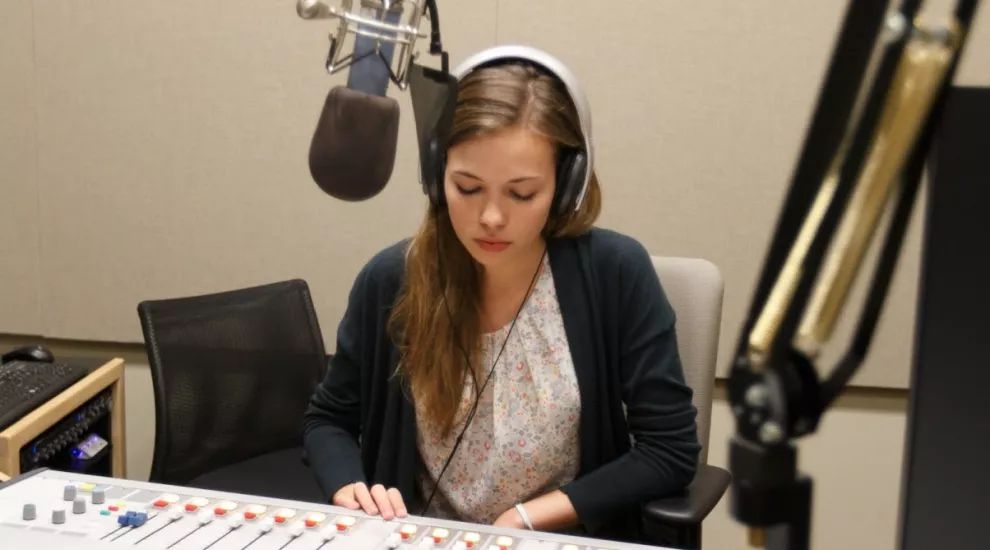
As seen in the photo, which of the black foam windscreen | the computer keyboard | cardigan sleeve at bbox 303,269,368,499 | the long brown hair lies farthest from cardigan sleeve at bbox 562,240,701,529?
the computer keyboard

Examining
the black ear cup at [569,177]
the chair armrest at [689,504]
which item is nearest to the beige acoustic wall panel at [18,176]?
the black ear cup at [569,177]

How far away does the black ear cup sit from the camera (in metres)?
1.27

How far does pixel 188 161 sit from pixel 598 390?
4.45ft

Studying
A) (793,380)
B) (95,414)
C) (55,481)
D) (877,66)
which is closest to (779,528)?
(793,380)

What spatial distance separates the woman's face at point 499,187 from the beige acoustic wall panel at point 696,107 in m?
0.91

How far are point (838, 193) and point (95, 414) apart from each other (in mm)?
2031

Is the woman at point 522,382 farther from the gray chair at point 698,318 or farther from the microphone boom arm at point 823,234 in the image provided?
the microphone boom arm at point 823,234

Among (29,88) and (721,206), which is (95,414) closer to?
(29,88)

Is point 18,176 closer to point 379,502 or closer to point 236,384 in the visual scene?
point 236,384

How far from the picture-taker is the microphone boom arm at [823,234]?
1.16 ft

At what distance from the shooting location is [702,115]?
6.90 feet

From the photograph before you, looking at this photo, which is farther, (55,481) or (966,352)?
(55,481)

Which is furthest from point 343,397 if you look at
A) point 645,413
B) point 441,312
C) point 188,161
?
point 188,161

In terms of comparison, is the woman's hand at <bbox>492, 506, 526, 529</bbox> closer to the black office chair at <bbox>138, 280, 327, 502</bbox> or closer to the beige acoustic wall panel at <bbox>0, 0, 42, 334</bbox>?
the black office chair at <bbox>138, 280, 327, 502</bbox>
